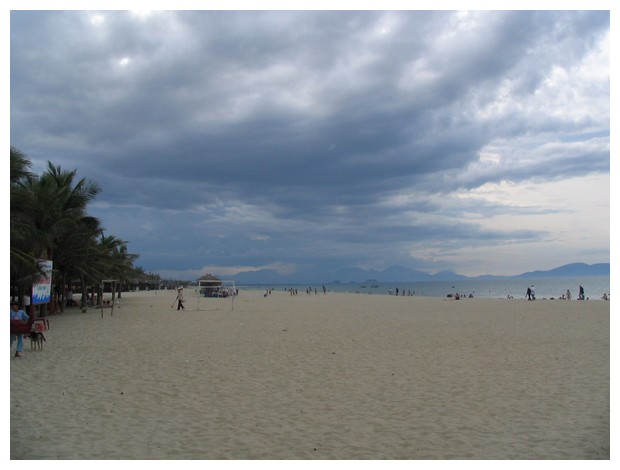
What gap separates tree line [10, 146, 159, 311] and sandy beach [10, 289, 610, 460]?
4.81 meters

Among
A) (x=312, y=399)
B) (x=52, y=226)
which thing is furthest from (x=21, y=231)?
(x=312, y=399)

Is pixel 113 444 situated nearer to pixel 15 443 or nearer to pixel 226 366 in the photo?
pixel 15 443

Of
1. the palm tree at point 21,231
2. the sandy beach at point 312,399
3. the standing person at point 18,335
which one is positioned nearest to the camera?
the sandy beach at point 312,399

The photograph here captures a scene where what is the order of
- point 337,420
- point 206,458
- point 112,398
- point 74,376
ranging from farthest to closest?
point 74,376, point 112,398, point 337,420, point 206,458

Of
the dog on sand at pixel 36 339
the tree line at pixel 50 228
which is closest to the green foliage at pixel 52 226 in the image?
the tree line at pixel 50 228

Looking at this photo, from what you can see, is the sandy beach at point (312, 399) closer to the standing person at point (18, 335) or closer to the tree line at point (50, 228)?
the standing person at point (18, 335)

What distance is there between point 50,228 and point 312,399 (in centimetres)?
1738

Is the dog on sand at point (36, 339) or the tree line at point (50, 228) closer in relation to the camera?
the dog on sand at point (36, 339)

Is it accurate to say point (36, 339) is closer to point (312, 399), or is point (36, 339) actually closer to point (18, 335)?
point (18, 335)

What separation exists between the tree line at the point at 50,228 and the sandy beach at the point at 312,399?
4.81 metres

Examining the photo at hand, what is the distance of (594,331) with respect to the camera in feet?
51.8

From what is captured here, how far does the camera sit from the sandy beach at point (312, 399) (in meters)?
5.11

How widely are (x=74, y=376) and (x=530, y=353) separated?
9.35 meters
